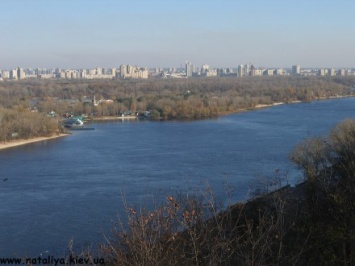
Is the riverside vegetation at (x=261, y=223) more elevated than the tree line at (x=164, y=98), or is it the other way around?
the riverside vegetation at (x=261, y=223)

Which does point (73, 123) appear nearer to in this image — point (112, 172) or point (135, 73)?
point (112, 172)

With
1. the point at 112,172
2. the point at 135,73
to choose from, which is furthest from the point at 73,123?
the point at 135,73

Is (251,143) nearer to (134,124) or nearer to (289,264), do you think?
(134,124)

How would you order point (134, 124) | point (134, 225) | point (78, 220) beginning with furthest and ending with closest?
1. point (134, 124)
2. point (78, 220)
3. point (134, 225)

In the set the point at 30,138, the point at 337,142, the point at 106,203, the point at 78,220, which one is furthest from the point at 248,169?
the point at 30,138

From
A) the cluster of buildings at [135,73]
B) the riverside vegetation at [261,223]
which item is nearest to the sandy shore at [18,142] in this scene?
the riverside vegetation at [261,223]

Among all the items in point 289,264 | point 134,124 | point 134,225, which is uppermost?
point 134,225

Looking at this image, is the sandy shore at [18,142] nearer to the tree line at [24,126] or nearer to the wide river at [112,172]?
the tree line at [24,126]

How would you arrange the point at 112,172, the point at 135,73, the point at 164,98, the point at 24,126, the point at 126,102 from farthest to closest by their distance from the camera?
the point at 135,73, the point at 164,98, the point at 126,102, the point at 24,126, the point at 112,172
